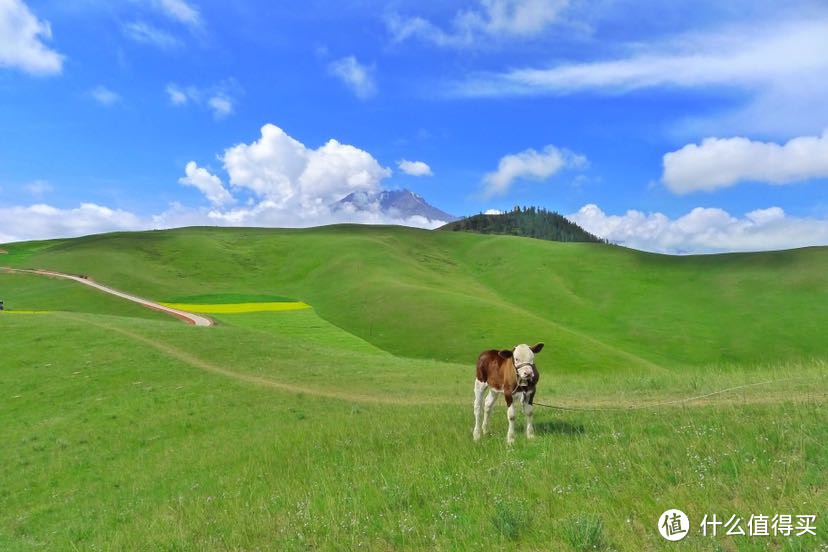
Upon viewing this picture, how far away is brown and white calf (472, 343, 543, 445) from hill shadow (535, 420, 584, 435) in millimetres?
820

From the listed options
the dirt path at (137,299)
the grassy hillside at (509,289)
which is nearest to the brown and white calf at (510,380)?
the grassy hillside at (509,289)

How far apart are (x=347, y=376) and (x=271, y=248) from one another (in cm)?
13182

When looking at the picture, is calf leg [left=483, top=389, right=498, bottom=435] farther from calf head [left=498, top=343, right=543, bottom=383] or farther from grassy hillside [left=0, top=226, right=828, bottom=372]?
grassy hillside [left=0, top=226, right=828, bottom=372]

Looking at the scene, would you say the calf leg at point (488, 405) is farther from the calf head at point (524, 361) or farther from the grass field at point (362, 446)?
the calf head at point (524, 361)

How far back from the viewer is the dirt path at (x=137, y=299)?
66.7 metres

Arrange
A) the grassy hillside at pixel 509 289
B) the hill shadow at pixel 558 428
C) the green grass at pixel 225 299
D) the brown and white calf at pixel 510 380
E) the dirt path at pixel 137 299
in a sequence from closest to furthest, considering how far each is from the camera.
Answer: the brown and white calf at pixel 510 380
the hill shadow at pixel 558 428
the dirt path at pixel 137 299
the grassy hillside at pixel 509 289
the green grass at pixel 225 299

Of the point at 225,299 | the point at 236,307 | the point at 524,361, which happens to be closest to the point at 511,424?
the point at 524,361

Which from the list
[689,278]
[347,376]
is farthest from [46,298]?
[689,278]

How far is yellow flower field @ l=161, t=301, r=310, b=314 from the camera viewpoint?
277 ft

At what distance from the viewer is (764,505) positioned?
712 centimetres

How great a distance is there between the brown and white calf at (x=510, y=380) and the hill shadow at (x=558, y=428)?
32.3 inches

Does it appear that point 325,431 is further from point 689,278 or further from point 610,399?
point 689,278

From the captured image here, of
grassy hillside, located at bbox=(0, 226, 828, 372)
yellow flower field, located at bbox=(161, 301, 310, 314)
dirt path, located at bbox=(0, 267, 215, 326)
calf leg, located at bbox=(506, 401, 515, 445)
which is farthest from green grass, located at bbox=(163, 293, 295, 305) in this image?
calf leg, located at bbox=(506, 401, 515, 445)

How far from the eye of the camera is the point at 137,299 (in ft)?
282
